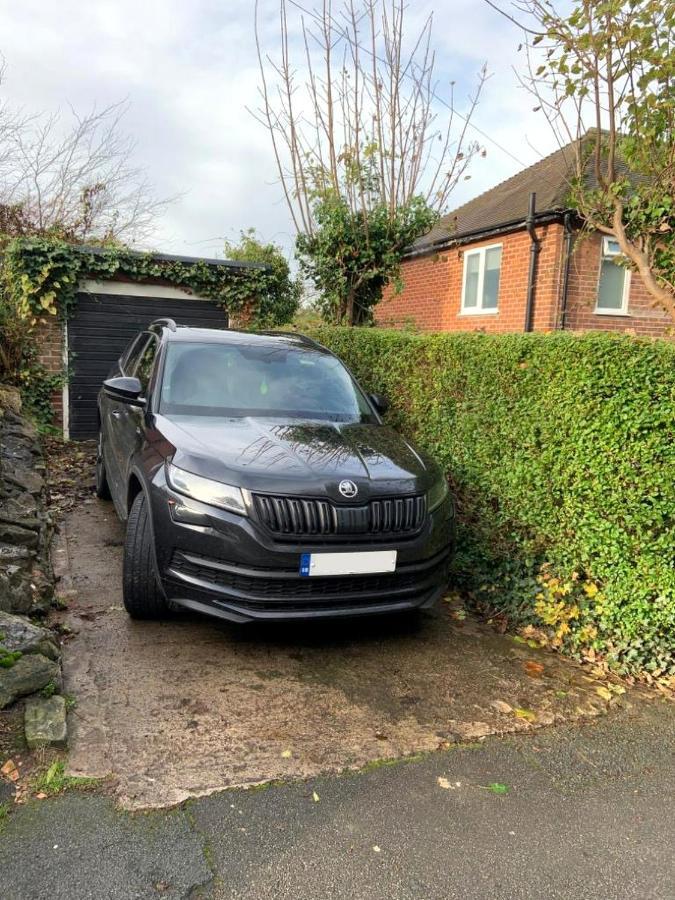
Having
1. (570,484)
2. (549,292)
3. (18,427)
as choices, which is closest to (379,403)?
(570,484)

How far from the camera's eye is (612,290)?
12.2 metres

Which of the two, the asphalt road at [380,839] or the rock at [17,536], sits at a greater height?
the rock at [17,536]

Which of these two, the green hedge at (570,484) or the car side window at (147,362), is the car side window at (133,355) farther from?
the green hedge at (570,484)

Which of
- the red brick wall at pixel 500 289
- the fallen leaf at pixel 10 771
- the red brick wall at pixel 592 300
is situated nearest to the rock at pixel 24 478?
the fallen leaf at pixel 10 771

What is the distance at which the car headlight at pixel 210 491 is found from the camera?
332 cm

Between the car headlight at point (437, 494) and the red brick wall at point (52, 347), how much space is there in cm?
723

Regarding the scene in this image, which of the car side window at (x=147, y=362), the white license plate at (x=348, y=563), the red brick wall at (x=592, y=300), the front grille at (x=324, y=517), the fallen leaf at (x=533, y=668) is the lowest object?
the fallen leaf at (x=533, y=668)

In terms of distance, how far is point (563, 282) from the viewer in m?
11.5

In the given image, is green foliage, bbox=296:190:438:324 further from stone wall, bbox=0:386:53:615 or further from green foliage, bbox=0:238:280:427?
stone wall, bbox=0:386:53:615

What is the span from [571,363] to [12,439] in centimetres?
599

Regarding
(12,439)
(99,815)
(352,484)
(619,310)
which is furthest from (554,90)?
(619,310)

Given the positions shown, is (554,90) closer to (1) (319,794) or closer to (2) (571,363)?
(2) (571,363)

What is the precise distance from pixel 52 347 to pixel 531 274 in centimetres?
809

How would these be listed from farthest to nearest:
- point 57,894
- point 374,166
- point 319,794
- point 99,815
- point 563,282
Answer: point 563,282, point 374,166, point 319,794, point 99,815, point 57,894
